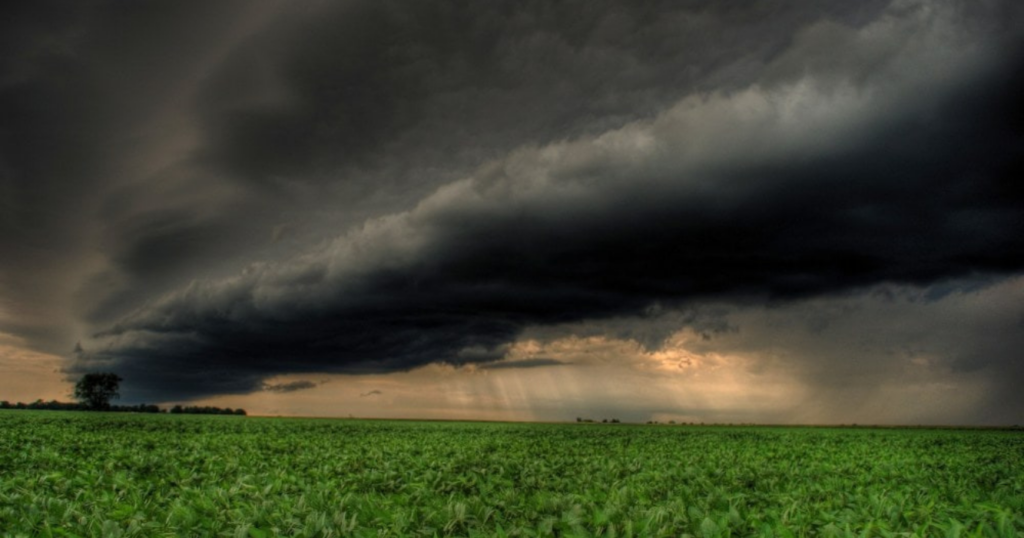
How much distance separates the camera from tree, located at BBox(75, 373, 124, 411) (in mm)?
131625

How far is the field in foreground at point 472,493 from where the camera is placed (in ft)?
22.7

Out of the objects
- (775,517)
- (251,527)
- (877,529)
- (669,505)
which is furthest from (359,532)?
(877,529)

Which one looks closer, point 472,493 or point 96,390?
point 472,493

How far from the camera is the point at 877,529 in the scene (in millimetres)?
6980

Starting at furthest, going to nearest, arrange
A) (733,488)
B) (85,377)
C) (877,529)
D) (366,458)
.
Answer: (85,377)
(366,458)
(733,488)
(877,529)

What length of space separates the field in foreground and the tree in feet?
448

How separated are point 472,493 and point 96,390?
15573 cm

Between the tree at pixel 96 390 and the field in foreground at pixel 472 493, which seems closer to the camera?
the field in foreground at pixel 472 493

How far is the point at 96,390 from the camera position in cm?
13275

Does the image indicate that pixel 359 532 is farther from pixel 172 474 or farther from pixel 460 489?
pixel 172 474

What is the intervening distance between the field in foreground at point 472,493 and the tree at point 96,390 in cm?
13667

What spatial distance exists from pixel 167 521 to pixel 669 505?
663cm

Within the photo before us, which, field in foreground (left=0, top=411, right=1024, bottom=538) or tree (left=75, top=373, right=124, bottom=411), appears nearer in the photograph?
field in foreground (left=0, top=411, right=1024, bottom=538)

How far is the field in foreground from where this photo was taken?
693 cm
